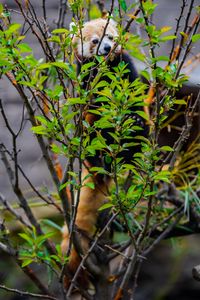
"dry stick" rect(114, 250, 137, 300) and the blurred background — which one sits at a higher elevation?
"dry stick" rect(114, 250, 137, 300)

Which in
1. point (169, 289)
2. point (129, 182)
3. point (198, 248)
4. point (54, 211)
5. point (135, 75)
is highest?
point (135, 75)

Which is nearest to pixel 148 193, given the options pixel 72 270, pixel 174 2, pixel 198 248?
pixel 72 270

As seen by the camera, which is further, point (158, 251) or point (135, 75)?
point (158, 251)

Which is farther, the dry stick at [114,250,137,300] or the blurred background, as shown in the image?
the blurred background

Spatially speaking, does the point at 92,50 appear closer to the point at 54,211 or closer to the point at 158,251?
the point at 54,211

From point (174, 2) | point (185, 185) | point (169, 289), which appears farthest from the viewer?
point (174, 2)

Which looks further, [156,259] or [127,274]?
[156,259]

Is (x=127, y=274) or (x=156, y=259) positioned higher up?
(x=127, y=274)

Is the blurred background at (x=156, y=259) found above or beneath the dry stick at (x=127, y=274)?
beneath

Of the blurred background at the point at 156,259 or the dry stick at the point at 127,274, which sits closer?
the dry stick at the point at 127,274

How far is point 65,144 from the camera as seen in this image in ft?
6.22

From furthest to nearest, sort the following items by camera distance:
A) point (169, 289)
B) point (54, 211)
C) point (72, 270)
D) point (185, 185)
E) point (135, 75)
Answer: point (169, 289)
point (54, 211)
point (135, 75)
point (185, 185)
point (72, 270)

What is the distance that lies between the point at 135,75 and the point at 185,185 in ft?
2.25

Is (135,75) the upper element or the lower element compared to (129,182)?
upper
